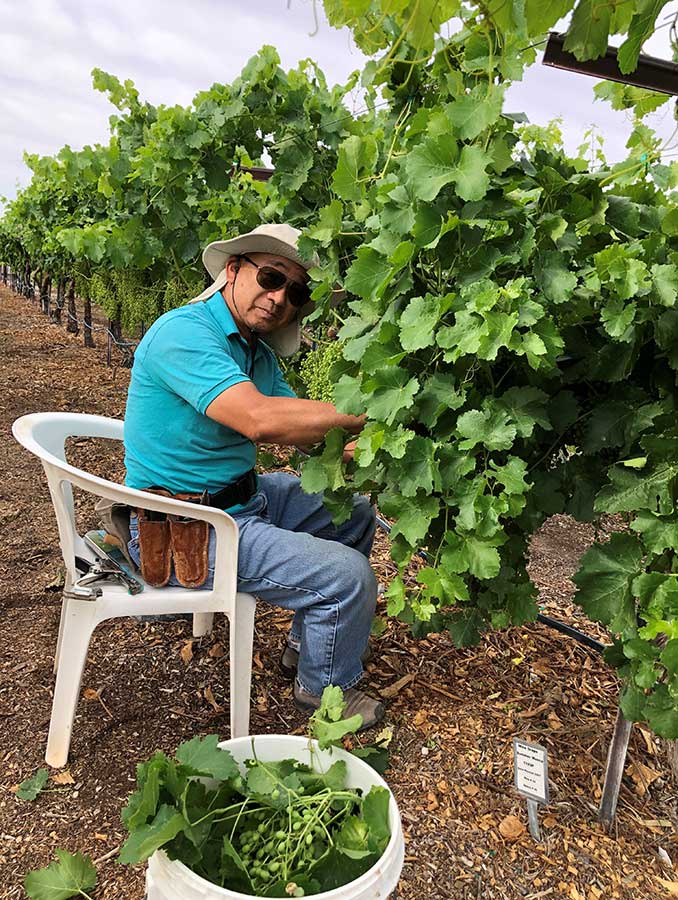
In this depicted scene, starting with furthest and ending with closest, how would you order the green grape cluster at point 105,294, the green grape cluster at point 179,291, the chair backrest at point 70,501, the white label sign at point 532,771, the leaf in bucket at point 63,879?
the green grape cluster at point 105,294 → the green grape cluster at point 179,291 → the chair backrest at point 70,501 → the white label sign at point 532,771 → the leaf in bucket at point 63,879

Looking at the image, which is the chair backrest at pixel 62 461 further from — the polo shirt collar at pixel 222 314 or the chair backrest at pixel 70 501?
the polo shirt collar at pixel 222 314

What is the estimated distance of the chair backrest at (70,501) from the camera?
5.98 ft

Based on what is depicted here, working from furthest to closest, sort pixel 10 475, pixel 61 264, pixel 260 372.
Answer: pixel 61 264, pixel 10 475, pixel 260 372

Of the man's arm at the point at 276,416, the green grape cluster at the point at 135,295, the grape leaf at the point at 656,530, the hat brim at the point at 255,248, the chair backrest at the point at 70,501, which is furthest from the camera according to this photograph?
the green grape cluster at the point at 135,295

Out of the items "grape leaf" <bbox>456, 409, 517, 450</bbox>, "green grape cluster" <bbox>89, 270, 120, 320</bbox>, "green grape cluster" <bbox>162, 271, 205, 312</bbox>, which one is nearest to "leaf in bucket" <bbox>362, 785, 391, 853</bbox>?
"grape leaf" <bbox>456, 409, 517, 450</bbox>

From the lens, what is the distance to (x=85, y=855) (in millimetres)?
1730

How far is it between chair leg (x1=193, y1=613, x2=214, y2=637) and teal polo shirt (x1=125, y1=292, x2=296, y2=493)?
55cm

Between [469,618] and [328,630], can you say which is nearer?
[469,618]

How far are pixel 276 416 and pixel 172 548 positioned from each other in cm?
47

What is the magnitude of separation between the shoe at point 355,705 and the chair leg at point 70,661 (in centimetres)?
66

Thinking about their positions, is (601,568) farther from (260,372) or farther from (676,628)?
(260,372)

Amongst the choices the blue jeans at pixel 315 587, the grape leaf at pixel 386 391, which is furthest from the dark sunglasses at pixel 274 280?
the grape leaf at pixel 386 391

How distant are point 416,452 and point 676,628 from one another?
579 millimetres

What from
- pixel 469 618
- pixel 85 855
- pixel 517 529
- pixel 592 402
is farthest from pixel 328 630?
pixel 592 402
